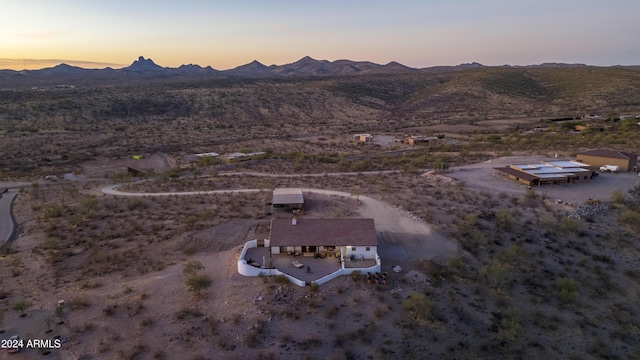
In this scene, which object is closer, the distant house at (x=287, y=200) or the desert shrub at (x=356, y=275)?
the desert shrub at (x=356, y=275)

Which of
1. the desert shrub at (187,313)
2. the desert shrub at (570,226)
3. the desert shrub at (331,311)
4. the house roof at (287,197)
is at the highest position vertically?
the house roof at (287,197)

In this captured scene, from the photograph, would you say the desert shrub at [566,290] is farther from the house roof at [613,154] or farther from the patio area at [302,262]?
the house roof at [613,154]

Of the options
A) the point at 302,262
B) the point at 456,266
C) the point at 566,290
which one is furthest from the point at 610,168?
the point at 302,262

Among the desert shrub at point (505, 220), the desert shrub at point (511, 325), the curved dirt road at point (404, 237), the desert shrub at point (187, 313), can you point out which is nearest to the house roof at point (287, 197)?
the curved dirt road at point (404, 237)

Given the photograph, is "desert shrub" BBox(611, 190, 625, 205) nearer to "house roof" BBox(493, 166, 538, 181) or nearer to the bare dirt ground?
"house roof" BBox(493, 166, 538, 181)

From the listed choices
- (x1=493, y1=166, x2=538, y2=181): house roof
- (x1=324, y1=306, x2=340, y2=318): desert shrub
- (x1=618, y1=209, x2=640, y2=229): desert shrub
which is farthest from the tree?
(x1=493, y1=166, x2=538, y2=181): house roof

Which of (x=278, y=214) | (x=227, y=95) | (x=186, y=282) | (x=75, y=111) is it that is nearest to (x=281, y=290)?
(x=186, y=282)

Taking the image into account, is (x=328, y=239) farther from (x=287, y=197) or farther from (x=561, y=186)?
(x=561, y=186)
